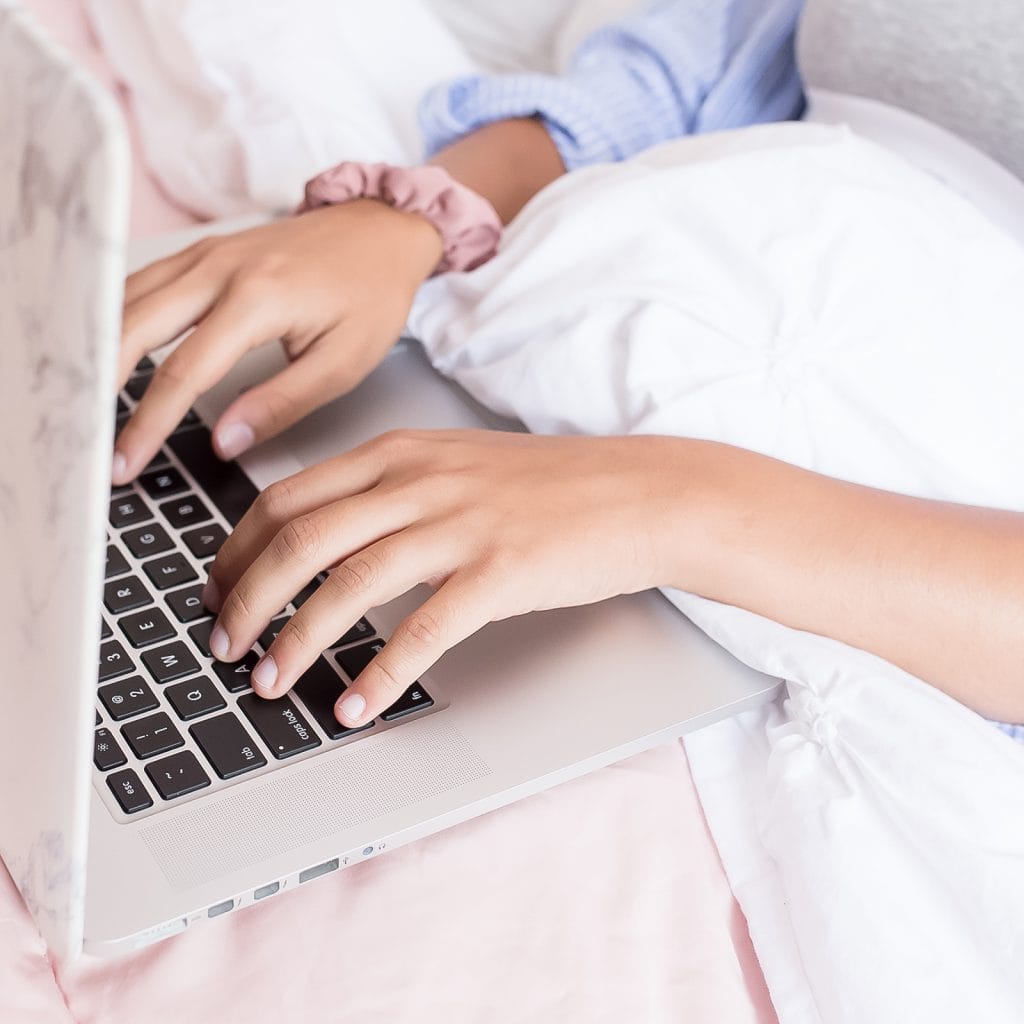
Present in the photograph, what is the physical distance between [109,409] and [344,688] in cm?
26

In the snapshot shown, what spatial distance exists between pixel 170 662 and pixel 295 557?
7cm

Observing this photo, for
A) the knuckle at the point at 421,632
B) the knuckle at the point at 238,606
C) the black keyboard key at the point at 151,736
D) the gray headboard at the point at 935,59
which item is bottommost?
the black keyboard key at the point at 151,736

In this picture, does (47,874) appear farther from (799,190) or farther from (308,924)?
(799,190)

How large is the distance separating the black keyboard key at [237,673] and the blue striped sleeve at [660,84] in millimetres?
518

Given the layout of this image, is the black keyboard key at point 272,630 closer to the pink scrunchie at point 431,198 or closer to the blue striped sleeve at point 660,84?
the pink scrunchie at point 431,198

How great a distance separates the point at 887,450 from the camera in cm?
59

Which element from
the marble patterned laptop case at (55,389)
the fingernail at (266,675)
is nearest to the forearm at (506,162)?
the fingernail at (266,675)

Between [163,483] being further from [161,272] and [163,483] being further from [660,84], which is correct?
[660,84]

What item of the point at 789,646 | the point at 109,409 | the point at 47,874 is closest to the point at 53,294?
the point at 109,409

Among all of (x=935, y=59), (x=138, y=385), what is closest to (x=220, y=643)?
(x=138, y=385)

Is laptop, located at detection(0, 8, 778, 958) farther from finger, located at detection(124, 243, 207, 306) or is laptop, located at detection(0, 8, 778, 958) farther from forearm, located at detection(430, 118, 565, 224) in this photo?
forearm, located at detection(430, 118, 565, 224)

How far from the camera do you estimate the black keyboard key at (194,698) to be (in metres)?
0.48

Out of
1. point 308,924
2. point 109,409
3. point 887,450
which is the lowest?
point 308,924

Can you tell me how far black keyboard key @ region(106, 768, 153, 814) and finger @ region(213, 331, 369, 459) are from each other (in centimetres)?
21
